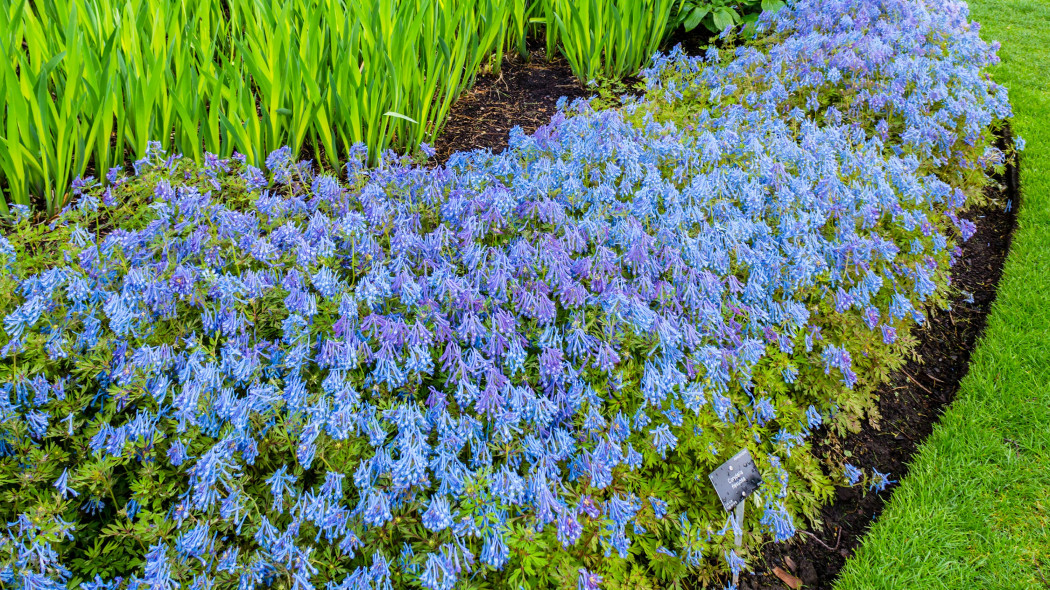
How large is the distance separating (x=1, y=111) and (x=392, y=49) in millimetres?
1433

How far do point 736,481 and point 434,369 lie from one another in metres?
0.90

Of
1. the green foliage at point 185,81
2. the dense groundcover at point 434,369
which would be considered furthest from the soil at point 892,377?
the green foliage at point 185,81

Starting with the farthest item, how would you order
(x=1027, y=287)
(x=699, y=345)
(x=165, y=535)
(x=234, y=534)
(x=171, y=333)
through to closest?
(x=1027, y=287) → (x=699, y=345) → (x=171, y=333) → (x=234, y=534) → (x=165, y=535)

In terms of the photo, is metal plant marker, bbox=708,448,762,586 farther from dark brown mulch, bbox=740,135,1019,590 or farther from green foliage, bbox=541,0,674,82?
green foliage, bbox=541,0,674,82

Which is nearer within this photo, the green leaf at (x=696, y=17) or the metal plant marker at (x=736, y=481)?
the metal plant marker at (x=736, y=481)

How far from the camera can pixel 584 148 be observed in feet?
6.97

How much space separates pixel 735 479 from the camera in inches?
67.1

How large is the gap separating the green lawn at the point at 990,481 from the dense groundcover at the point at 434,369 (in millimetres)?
234

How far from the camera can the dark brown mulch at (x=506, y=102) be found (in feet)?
11.1

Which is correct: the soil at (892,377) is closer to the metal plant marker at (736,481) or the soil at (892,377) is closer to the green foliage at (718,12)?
the green foliage at (718,12)

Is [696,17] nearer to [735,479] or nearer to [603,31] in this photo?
A: [603,31]

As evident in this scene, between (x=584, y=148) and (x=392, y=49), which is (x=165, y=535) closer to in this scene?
(x=584, y=148)

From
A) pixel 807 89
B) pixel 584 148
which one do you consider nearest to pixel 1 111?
pixel 584 148

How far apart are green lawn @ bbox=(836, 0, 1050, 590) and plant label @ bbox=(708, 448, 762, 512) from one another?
58 centimetres
